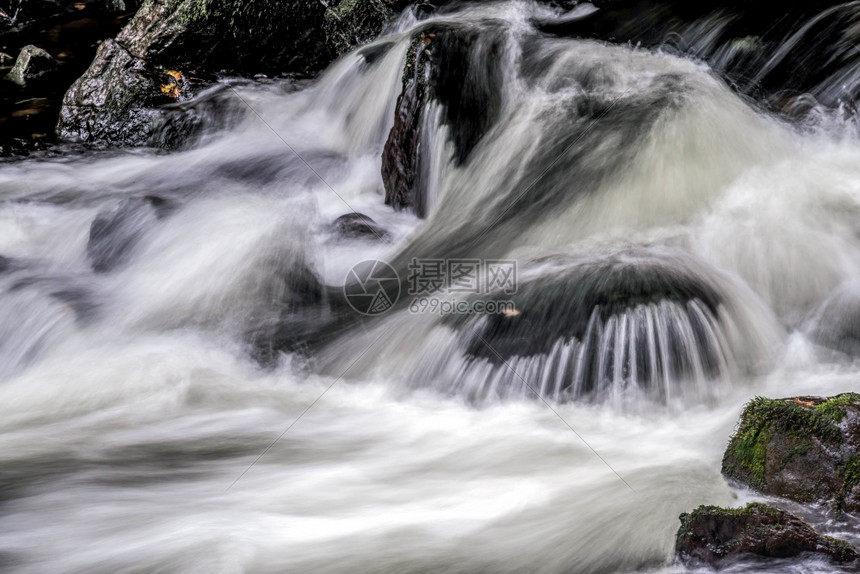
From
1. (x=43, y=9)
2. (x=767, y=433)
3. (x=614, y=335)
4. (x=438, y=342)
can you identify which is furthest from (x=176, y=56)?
(x=767, y=433)

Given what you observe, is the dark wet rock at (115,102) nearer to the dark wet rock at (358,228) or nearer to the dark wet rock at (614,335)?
the dark wet rock at (358,228)

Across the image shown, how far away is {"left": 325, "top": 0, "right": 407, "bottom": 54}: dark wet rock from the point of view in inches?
342

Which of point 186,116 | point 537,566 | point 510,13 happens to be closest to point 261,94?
point 186,116

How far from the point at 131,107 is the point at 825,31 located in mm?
6105

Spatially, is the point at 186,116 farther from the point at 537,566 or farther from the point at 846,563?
the point at 846,563

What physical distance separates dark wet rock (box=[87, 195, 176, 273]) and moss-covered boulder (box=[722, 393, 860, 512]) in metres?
4.70

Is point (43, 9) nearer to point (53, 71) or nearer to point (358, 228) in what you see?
point (53, 71)

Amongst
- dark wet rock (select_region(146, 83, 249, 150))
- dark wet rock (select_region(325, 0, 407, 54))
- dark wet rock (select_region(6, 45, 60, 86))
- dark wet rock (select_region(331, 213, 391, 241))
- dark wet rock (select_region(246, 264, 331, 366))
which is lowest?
dark wet rock (select_region(246, 264, 331, 366))

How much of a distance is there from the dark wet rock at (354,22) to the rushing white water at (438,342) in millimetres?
1548

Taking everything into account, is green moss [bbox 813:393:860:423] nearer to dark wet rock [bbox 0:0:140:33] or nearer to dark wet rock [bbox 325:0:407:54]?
dark wet rock [bbox 325:0:407:54]

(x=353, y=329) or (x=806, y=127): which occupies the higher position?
(x=806, y=127)

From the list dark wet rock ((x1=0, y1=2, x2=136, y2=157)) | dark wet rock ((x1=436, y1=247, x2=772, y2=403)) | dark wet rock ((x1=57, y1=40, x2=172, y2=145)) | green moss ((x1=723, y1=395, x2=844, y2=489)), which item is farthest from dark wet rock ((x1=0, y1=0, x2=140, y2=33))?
green moss ((x1=723, y1=395, x2=844, y2=489))

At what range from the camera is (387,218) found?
21.0 feet

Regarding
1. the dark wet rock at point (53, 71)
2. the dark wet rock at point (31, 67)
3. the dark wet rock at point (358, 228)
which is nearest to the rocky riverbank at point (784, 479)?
the dark wet rock at point (358, 228)
